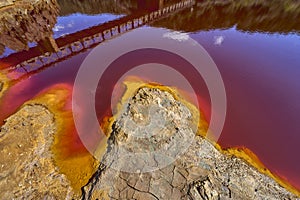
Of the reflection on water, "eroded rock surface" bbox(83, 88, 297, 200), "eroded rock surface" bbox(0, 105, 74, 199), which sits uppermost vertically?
"eroded rock surface" bbox(83, 88, 297, 200)

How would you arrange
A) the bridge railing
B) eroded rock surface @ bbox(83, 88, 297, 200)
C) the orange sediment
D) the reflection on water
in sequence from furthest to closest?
the bridge railing < the reflection on water < the orange sediment < eroded rock surface @ bbox(83, 88, 297, 200)

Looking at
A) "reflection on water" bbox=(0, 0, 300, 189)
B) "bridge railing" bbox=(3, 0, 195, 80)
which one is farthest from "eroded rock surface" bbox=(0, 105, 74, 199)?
"bridge railing" bbox=(3, 0, 195, 80)

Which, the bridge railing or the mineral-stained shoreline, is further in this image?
the bridge railing

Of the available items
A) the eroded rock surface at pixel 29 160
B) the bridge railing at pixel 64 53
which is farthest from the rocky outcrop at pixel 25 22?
the eroded rock surface at pixel 29 160

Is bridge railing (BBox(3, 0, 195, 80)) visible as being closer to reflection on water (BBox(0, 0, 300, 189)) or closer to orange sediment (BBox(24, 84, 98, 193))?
reflection on water (BBox(0, 0, 300, 189))

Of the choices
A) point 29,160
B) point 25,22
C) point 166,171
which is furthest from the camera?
point 25,22

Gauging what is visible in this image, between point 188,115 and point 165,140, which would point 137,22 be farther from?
point 165,140

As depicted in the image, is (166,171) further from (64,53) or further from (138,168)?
(64,53)

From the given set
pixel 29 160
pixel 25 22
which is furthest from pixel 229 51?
pixel 25 22
